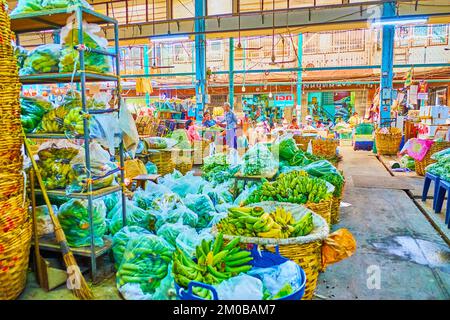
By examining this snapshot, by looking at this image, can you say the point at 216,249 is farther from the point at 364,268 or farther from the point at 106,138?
the point at 364,268

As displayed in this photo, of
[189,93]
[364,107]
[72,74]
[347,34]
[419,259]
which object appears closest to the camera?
[72,74]

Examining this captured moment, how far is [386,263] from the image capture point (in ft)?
12.6

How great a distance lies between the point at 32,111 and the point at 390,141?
1114 centimetres

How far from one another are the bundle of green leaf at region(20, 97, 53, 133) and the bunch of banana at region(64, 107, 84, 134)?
1.51 feet

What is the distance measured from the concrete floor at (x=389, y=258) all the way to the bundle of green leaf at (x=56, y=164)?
102 inches

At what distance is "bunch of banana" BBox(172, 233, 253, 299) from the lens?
7.85 ft

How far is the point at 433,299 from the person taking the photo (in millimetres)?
3123

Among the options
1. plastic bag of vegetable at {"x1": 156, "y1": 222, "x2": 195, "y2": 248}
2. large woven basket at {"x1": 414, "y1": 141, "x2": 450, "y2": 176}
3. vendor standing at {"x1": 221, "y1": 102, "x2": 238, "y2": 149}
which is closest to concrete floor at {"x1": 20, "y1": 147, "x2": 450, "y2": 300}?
plastic bag of vegetable at {"x1": 156, "y1": 222, "x2": 195, "y2": 248}

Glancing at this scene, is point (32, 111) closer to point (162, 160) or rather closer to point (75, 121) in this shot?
point (75, 121)

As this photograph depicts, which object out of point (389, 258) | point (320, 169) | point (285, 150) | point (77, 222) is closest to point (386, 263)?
point (389, 258)

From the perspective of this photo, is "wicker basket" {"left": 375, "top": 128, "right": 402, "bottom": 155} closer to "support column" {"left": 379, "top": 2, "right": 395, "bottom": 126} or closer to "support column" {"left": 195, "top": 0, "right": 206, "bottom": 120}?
"support column" {"left": 379, "top": 2, "right": 395, "bottom": 126}

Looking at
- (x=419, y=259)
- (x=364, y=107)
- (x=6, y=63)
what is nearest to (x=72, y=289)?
(x=6, y=63)

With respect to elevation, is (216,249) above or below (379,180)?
above

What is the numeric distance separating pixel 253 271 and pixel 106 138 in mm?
1936
